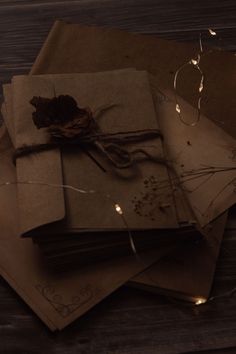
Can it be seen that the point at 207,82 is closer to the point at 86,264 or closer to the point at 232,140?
the point at 232,140

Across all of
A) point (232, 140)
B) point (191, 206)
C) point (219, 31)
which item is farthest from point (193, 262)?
point (219, 31)

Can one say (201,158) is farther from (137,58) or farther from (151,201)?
(137,58)

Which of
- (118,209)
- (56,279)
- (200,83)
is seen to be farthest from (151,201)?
(200,83)

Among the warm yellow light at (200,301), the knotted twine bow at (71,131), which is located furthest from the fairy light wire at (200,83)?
the warm yellow light at (200,301)

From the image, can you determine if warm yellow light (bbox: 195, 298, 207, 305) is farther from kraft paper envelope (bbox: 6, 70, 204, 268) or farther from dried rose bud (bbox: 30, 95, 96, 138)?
dried rose bud (bbox: 30, 95, 96, 138)

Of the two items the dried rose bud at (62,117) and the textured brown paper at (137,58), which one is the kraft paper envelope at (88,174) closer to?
the dried rose bud at (62,117)

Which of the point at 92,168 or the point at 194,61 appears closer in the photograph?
the point at 92,168
